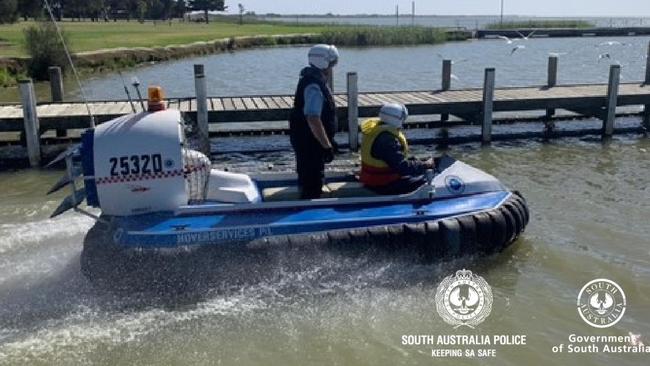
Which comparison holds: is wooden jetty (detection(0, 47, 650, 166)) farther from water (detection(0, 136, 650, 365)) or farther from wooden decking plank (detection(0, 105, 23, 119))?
water (detection(0, 136, 650, 365))

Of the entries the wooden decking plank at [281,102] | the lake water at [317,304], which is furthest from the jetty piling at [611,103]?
the wooden decking plank at [281,102]

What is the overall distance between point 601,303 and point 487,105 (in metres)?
7.00

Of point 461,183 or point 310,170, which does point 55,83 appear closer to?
point 310,170

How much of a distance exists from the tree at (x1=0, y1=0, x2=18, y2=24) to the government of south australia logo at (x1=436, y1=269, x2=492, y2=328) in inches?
1207

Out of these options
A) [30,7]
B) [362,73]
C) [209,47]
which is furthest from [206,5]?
[362,73]

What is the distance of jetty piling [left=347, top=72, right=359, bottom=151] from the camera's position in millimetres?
11733

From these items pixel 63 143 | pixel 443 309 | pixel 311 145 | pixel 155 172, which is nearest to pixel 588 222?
pixel 443 309

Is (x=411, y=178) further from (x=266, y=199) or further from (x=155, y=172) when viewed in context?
(x=155, y=172)

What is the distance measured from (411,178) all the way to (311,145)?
1.08 meters

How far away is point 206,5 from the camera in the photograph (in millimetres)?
85562

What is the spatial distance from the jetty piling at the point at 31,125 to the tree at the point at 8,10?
23.5 metres

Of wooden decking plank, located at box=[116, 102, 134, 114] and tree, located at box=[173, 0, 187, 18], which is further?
tree, located at box=[173, 0, 187, 18]

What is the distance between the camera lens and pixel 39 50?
2238 cm

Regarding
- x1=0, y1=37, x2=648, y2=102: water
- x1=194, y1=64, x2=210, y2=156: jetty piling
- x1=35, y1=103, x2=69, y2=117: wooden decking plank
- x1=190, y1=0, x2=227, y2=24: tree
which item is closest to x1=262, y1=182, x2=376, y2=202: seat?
x1=194, y1=64, x2=210, y2=156: jetty piling
